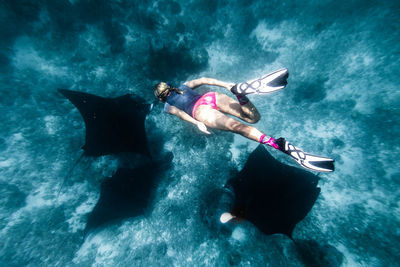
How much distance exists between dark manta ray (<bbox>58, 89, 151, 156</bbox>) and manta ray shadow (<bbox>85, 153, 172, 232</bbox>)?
0.71 metres

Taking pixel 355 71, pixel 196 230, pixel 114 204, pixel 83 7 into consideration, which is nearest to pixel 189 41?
pixel 83 7

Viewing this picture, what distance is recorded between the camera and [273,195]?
10.5ft

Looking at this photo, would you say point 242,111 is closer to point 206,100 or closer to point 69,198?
point 206,100

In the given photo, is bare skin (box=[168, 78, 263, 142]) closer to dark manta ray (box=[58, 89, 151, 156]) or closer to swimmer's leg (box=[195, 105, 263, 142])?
swimmer's leg (box=[195, 105, 263, 142])

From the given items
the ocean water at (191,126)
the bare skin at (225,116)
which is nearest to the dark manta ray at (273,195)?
the ocean water at (191,126)

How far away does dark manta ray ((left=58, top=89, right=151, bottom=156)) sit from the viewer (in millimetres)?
3546

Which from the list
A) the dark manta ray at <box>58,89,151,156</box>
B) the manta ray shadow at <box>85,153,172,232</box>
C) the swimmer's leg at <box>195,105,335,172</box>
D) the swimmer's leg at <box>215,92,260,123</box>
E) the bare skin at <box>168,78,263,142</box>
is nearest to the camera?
the swimmer's leg at <box>195,105,335,172</box>

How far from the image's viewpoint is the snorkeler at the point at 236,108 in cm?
259

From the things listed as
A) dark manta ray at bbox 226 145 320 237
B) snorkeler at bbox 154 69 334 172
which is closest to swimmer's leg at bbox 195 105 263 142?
snorkeler at bbox 154 69 334 172

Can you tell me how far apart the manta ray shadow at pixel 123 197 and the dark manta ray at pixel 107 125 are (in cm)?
71

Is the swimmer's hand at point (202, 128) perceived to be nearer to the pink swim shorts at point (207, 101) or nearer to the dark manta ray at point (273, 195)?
the pink swim shorts at point (207, 101)

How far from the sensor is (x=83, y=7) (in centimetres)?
431

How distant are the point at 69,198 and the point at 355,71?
7453 millimetres

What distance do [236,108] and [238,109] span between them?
49 millimetres
